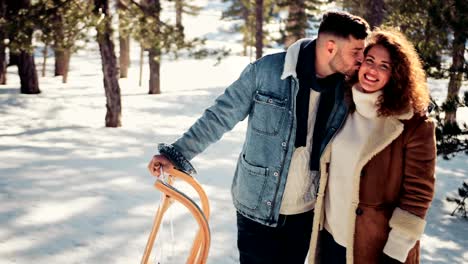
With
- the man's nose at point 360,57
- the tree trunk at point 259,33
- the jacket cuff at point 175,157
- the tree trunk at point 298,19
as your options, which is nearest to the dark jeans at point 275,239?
the jacket cuff at point 175,157

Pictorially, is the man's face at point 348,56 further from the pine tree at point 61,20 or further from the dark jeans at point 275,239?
the pine tree at point 61,20

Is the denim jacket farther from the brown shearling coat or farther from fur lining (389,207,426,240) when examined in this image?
fur lining (389,207,426,240)

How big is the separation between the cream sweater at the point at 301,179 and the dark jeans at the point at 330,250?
0.65 ft

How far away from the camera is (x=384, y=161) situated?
2090 millimetres

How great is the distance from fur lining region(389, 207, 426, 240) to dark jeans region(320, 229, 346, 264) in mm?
373

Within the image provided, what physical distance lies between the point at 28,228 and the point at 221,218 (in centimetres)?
193

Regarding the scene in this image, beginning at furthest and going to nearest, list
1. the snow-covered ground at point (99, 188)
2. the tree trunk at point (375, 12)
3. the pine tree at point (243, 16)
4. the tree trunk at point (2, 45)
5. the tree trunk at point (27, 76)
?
the pine tree at point (243, 16)
the tree trunk at point (27, 76)
the tree trunk at point (375, 12)
the tree trunk at point (2, 45)
the snow-covered ground at point (99, 188)

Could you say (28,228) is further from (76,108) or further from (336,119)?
(76,108)

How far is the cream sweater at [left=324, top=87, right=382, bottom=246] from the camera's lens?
7.10 feet

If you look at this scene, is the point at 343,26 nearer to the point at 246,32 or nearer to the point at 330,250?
the point at 330,250

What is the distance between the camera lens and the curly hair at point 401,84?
81.4 inches

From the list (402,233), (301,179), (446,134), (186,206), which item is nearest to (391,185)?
(402,233)

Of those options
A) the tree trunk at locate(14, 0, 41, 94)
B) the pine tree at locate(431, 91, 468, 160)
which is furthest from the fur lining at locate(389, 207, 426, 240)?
the tree trunk at locate(14, 0, 41, 94)

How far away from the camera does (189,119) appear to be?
11391mm
